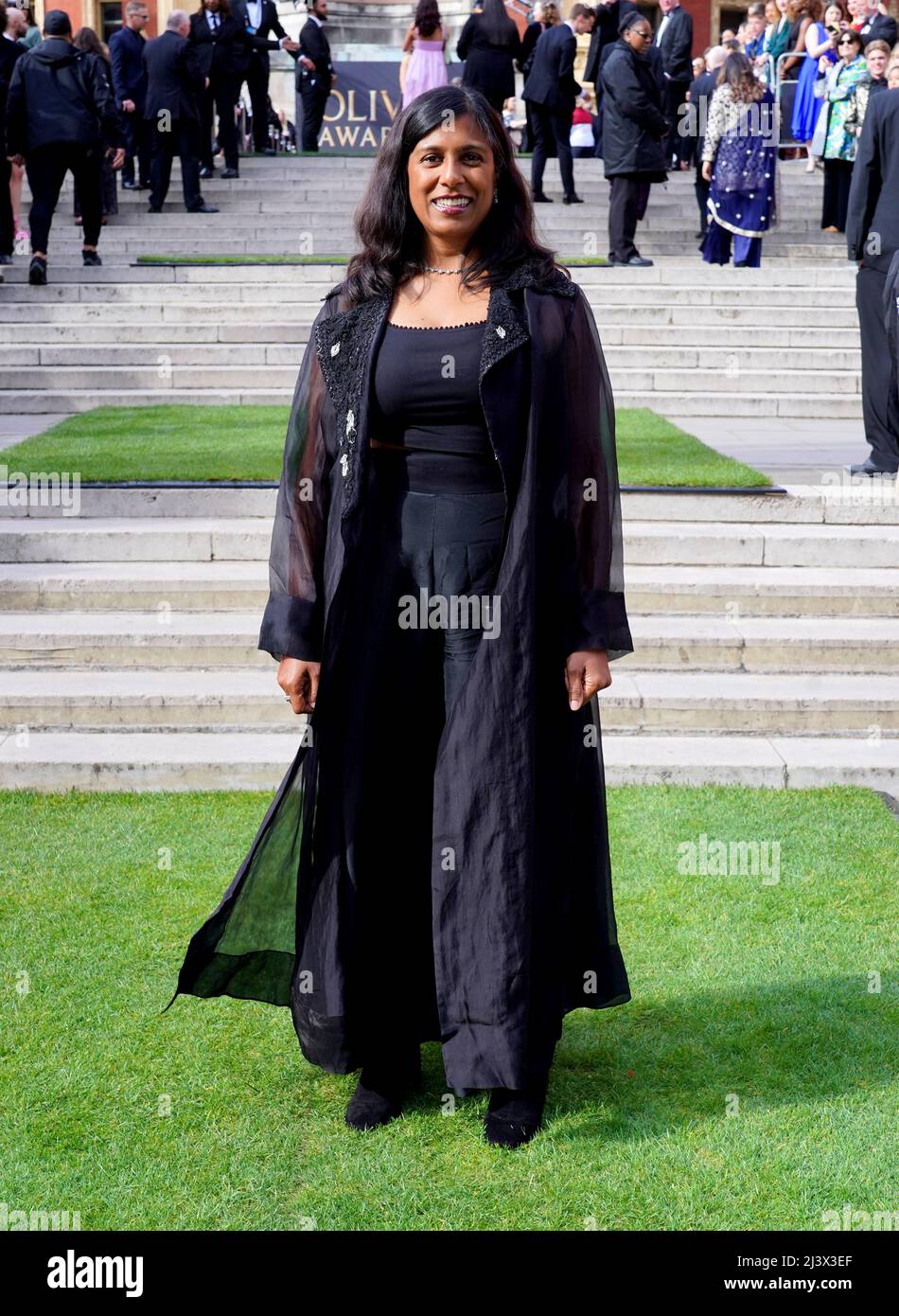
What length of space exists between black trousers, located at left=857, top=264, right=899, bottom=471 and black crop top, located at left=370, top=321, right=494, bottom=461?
6002 mm

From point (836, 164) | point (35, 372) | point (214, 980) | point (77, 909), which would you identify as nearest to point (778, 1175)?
point (214, 980)

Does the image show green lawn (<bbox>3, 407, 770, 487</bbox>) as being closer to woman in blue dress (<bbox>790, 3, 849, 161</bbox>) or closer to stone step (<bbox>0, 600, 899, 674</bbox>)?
stone step (<bbox>0, 600, 899, 674</bbox>)

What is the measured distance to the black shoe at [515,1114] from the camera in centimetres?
348

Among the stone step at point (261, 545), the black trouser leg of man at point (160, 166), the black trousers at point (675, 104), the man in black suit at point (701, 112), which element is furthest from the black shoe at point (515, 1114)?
the black trousers at point (675, 104)

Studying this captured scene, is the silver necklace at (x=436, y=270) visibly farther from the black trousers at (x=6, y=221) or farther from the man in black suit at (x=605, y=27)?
the man in black suit at (x=605, y=27)

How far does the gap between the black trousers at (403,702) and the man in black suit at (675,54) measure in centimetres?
1673

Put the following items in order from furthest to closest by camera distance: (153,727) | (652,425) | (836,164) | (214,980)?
(836,164), (652,425), (153,727), (214,980)

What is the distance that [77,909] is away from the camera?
4746 millimetres

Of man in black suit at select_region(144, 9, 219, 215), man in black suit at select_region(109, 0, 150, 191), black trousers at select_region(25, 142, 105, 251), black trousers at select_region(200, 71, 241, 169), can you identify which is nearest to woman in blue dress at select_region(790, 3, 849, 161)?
black trousers at select_region(200, 71, 241, 169)

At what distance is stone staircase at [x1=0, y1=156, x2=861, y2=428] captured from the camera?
12172 millimetres

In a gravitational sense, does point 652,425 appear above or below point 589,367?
below

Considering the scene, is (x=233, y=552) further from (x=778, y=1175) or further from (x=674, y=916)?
(x=778, y=1175)

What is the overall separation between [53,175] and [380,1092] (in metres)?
11.6

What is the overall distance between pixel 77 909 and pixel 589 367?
242 cm
